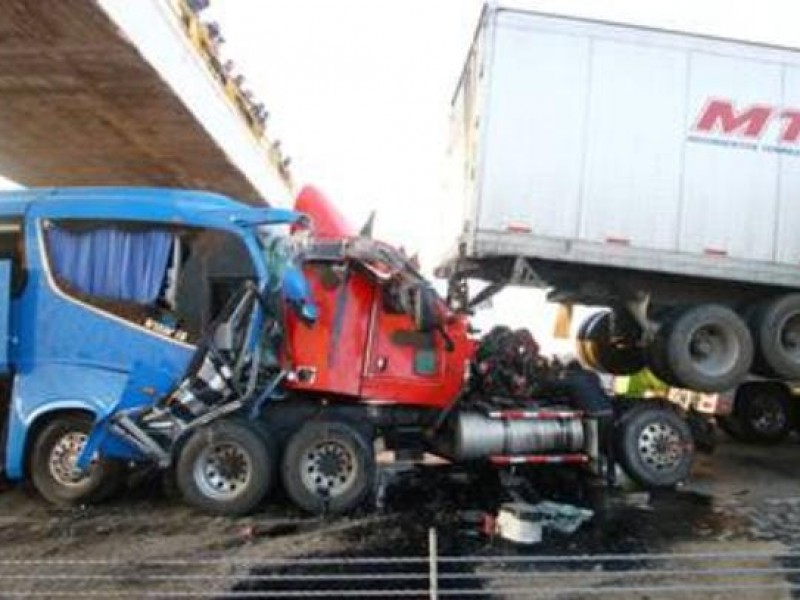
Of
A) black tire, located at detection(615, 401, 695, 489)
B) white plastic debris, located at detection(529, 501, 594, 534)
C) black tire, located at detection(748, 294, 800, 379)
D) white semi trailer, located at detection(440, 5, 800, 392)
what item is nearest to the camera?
white plastic debris, located at detection(529, 501, 594, 534)

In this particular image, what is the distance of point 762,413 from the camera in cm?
1448

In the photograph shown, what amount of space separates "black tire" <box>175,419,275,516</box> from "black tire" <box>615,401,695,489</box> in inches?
139

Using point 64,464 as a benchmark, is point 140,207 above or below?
above

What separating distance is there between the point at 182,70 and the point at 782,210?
23.9 ft

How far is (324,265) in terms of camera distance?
9.42 m

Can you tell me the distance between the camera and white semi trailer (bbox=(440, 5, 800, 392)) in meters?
10.6

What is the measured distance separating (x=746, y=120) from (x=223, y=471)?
6.35m

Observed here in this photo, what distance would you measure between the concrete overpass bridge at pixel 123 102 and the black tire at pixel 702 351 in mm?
6352

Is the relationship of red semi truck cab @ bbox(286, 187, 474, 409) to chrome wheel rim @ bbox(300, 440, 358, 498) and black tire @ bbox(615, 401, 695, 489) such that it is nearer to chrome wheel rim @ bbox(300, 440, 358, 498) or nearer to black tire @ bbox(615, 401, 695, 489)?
chrome wheel rim @ bbox(300, 440, 358, 498)

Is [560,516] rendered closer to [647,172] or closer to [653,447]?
[653,447]

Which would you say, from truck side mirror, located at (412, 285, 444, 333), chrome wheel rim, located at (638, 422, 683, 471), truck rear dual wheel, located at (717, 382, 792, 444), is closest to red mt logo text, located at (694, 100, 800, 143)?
chrome wheel rim, located at (638, 422, 683, 471)

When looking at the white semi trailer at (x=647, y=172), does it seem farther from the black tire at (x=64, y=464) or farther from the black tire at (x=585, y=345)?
the black tire at (x=64, y=464)

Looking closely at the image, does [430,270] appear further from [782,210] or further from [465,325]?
[782,210]

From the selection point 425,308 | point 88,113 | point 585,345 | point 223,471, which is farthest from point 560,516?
point 88,113
